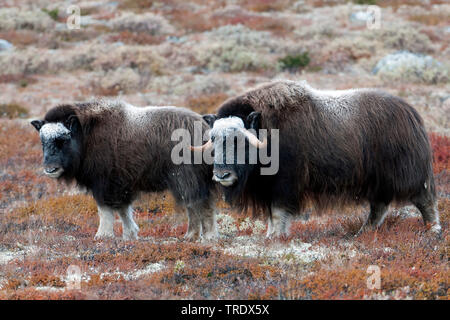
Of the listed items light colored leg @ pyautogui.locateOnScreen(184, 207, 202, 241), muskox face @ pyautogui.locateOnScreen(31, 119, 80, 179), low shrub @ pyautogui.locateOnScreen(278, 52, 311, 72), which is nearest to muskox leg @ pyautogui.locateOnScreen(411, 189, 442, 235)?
light colored leg @ pyautogui.locateOnScreen(184, 207, 202, 241)

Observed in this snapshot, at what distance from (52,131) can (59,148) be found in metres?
0.19

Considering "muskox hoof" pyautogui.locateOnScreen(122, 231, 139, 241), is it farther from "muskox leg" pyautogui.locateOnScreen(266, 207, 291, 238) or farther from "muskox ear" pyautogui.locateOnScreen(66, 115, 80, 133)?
"muskox leg" pyautogui.locateOnScreen(266, 207, 291, 238)

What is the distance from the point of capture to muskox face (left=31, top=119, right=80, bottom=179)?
5500 mm

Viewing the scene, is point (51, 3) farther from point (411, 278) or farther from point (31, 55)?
point (411, 278)

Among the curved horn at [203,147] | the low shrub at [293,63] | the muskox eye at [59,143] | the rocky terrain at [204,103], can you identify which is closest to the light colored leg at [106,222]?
the rocky terrain at [204,103]

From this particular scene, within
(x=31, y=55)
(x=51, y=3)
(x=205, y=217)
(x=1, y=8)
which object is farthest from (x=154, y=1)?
(x=205, y=217)

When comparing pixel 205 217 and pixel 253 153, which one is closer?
pixel 253 153

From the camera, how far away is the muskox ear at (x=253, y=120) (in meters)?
4.98

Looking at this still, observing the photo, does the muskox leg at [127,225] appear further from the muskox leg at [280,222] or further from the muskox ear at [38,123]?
the muskox leg at [280,222]

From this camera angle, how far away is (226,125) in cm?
489

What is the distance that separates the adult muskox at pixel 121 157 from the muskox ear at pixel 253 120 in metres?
0.69

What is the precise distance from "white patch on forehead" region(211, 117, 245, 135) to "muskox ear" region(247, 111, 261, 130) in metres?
0.08

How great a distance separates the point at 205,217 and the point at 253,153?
1.09m
